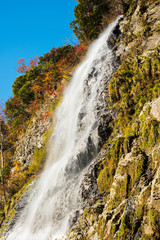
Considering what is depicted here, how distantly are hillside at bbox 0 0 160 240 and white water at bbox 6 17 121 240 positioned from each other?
0.56 ft

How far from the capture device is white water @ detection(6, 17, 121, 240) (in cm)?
824

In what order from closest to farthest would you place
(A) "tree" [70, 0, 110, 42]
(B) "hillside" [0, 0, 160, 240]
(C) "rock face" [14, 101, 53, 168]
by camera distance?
(B) "hillside" [0, 0, 160, 240] → (C) "rock face" [14, 101, 53, 168] → (A) "tree" [70, 0, 110, 42]

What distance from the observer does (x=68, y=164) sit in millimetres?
9586

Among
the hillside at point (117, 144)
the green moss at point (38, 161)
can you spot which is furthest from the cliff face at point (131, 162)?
the green moss at point (38, 161)

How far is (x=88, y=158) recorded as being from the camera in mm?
8898

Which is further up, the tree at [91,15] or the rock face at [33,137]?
the tree at [91,15]

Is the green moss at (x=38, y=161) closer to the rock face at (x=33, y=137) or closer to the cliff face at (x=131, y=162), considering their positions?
the rock face at (x=33, y=137)

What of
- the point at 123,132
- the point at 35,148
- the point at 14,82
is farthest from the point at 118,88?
the point at 14,82

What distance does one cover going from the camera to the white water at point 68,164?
8.24 m

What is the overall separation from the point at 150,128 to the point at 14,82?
26979mm

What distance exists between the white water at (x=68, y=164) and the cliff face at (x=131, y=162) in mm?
1070

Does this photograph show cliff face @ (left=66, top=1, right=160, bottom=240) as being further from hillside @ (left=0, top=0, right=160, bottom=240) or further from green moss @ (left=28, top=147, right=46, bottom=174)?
green moss @ (left=28, top=147, right=46, bottom=174)

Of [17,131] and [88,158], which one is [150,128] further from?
[17,131]

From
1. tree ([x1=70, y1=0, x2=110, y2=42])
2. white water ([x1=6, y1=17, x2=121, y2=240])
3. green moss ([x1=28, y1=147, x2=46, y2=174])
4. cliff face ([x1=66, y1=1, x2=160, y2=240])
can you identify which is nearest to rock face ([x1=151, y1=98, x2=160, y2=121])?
cliff face ([x1=66, y1=1, x2=160, y2=240])
